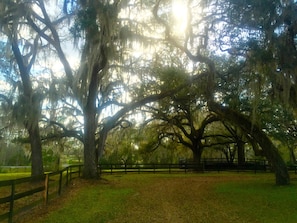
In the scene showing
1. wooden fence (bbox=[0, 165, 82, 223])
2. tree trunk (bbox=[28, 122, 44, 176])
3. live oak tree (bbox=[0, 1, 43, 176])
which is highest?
live oak tree (bbox=[0, 1, 43, 176])

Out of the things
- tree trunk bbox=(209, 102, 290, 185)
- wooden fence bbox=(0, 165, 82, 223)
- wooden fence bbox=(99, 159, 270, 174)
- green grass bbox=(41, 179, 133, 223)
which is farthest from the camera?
wooden fence bbox=(99, 159, 270, 174)

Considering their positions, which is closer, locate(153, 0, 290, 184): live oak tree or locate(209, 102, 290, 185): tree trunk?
locate(153, 0, 290, 184): live oak tree

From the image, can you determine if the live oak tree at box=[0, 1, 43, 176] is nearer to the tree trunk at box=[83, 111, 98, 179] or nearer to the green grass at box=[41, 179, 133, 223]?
the tree trunk at box=[83, 111, 98, 179]

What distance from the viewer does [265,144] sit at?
1477 cm

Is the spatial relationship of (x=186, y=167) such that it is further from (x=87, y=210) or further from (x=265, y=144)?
(x=87, y=210)

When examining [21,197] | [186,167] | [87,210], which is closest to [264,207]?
[87,210]

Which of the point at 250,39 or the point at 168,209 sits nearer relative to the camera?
the point at 168,209

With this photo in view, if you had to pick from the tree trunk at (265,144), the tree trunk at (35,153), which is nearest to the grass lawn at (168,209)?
the tree trunk at (265,144)

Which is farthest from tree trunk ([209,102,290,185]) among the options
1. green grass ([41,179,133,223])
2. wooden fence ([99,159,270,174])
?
wooden fence ([99,159,270,174])

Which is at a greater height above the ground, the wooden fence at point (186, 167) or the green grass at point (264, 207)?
the wooden fence at point (186, 167)

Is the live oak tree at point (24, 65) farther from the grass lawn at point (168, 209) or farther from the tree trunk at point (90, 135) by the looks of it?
the grass lawn at point (168, 209)

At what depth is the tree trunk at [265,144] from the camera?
46.9 ft

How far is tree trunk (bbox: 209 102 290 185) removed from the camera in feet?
46.9

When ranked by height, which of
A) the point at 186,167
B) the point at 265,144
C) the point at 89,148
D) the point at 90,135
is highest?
the point at 90,135
